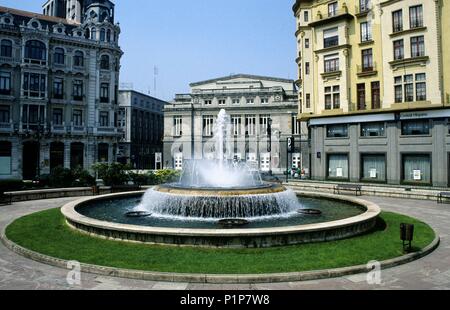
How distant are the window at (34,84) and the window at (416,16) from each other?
41.4 meters

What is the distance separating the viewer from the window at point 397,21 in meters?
29.2

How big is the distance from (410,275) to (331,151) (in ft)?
87.9

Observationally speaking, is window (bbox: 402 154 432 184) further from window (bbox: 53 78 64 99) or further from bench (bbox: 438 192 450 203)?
window (bbox: 53 78 64 99)

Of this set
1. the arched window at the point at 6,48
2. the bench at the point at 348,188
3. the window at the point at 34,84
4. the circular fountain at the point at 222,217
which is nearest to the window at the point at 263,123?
the window at the point at 34,84

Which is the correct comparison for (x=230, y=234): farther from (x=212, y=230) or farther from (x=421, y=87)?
(x=421, y=87)

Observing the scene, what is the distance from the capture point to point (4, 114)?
40.7 m

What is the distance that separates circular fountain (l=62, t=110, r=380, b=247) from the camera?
999cm

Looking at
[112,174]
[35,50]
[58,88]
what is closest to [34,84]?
[58,88]

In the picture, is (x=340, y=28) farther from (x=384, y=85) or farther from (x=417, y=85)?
(x=417, y=85)

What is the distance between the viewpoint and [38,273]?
8.41 m

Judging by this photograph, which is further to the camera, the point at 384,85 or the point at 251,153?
the point at 251,153

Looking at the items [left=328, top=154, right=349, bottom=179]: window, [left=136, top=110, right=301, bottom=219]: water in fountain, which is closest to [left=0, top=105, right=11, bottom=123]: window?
[left=136, top=110, right=301, bottom=219]: water in fountain

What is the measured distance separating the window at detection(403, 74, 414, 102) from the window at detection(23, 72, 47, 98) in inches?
1621

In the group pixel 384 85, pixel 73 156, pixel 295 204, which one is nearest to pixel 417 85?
pixel 384 85
